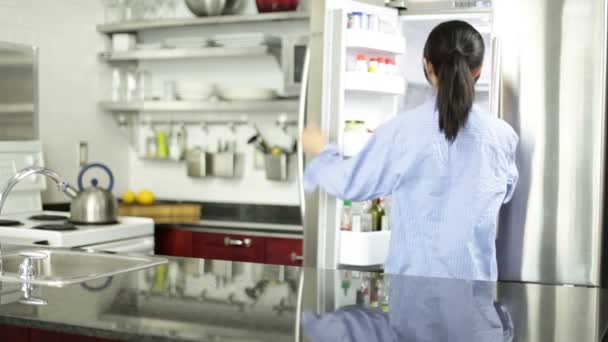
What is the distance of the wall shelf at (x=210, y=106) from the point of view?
13.8ft

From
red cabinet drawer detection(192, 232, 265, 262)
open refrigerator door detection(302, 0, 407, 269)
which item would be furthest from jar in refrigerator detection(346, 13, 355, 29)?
red cabinet drawer detection(192, 232, 265, 262)

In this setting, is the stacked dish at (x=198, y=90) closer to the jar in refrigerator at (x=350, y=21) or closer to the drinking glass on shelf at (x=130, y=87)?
the drinking glass on shelf at (x=130, y=87)

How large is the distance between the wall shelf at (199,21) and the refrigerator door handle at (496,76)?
1396 millimetres

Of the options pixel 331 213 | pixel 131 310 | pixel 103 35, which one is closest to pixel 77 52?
pixel 103 35

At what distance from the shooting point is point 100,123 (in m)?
4.78

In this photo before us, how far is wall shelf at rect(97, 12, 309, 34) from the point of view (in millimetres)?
4191

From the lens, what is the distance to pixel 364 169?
252 cm

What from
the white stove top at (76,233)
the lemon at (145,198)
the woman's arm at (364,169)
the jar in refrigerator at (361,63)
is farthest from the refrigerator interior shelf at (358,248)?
the lemon at (145,198)

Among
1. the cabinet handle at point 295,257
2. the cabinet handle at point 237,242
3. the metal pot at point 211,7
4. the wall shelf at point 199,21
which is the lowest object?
the cabinet handle at point 295,257

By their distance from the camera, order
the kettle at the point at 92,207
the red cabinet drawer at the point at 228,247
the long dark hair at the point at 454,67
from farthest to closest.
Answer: the red cabinet drawer at the point at 228,247
the kettle at the point at 92,207
the long dark hair at the point at 454,67

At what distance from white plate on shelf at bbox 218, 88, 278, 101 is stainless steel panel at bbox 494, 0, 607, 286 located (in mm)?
1629

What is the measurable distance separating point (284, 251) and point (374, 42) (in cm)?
133

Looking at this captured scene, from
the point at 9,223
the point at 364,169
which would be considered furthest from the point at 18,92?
the point at 364,169

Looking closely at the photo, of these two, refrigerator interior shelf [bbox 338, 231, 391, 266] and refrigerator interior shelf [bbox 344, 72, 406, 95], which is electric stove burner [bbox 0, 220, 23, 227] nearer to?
refrigerator interior shelf [bbox 338, 231, 391, 266]
